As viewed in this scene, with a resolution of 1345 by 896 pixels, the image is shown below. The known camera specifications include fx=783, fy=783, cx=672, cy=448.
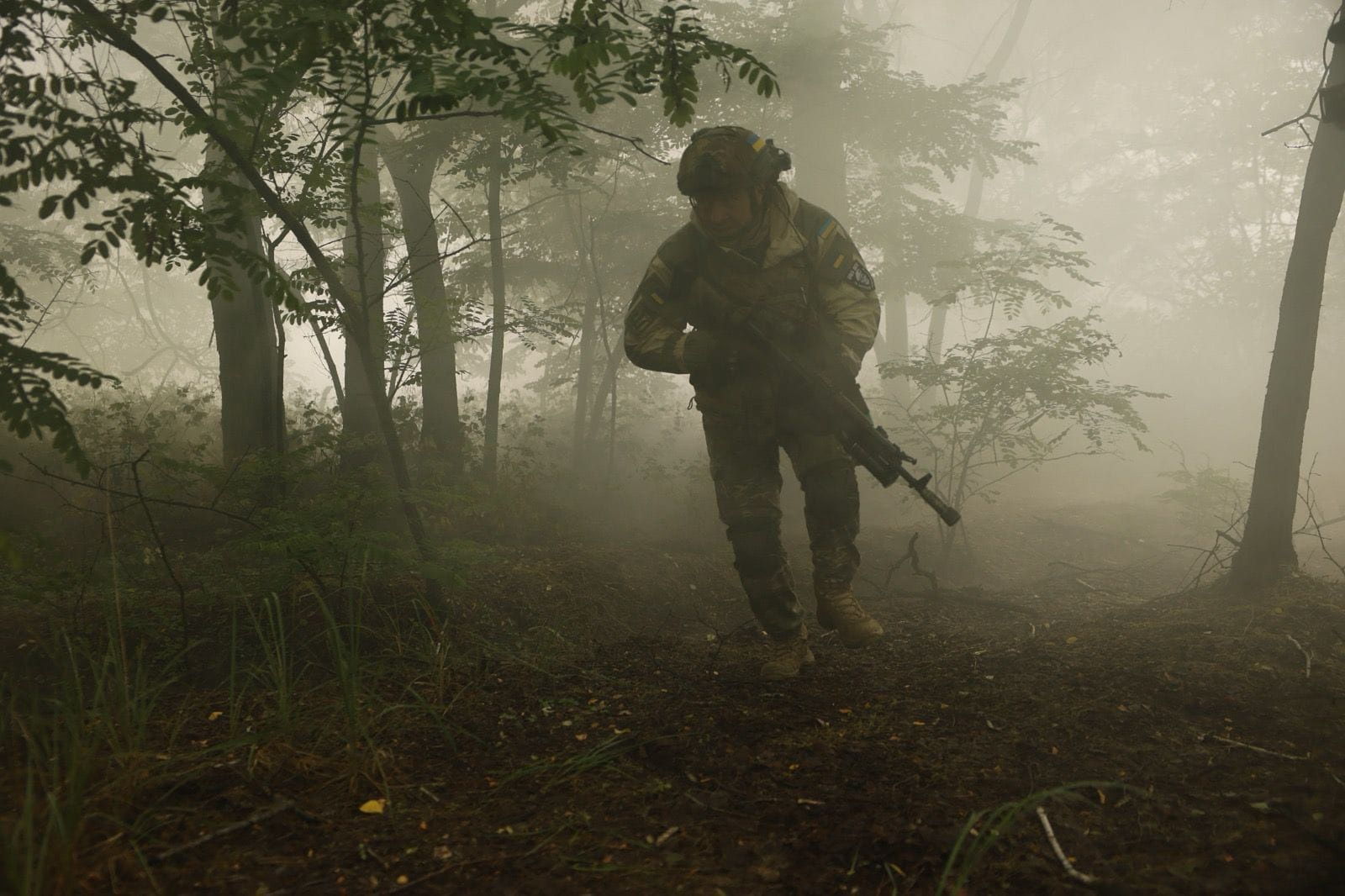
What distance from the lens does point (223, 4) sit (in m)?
2.61

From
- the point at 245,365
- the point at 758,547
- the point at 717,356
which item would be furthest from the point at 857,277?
the point at 245,365

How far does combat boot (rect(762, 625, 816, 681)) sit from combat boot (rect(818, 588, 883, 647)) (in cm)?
14

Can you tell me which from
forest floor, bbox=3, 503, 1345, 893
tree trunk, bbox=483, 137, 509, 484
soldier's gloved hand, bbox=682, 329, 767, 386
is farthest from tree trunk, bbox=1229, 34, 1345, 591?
tree trunk, bbox=483, 137, 509, 484

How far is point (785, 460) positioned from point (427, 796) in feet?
30.2

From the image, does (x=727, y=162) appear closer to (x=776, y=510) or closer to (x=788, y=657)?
(x=776, y=510)

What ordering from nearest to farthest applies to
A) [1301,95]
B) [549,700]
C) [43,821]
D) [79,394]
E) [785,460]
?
[43,821] → [549,700] → [785,460] → [79,394] → [1301,95]

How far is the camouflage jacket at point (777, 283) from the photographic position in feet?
12.4

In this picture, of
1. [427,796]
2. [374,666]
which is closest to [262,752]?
[427,796]

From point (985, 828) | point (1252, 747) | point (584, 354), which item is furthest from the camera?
point (584, 354)

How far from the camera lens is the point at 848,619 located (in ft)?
11.8

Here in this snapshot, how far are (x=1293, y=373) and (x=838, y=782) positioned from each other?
4.69 meters

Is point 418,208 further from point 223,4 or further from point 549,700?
point 549,700

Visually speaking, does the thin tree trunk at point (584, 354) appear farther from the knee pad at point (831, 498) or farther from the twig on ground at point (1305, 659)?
the twig on ground at point (1305, 659)

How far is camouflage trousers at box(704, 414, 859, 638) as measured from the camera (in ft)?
12.1
